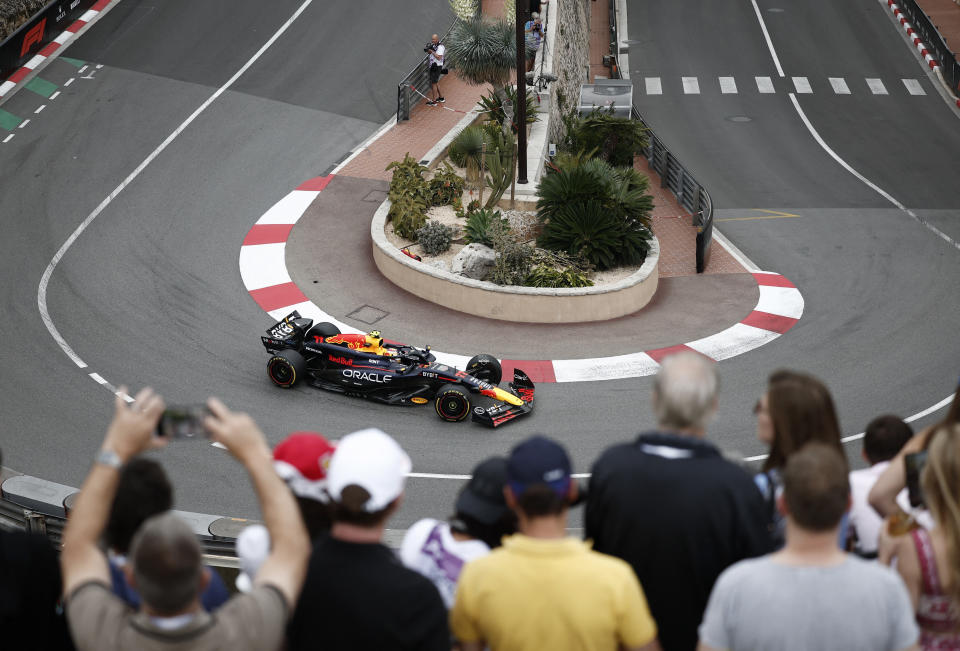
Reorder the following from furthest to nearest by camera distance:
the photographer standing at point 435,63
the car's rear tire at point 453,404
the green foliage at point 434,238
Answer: the photographer standing at point 435,63 < the green foliage at point 434,238 < the car's rear tire at point 453,404

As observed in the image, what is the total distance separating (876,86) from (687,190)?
13166mm

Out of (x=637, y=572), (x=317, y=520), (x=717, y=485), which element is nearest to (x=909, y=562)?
(x=717, y=485)

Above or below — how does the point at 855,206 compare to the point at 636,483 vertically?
below

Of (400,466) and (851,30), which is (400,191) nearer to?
(400,466)

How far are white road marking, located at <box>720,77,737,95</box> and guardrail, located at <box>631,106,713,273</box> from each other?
6330 millimetres

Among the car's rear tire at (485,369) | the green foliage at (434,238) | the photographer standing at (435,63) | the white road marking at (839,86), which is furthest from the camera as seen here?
the white road marking at (839,86)

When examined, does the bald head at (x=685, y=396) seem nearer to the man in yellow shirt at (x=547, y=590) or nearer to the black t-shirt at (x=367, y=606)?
the man in yellow shirt at (x=547, y=590)

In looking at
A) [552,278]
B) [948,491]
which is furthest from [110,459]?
[552,278]

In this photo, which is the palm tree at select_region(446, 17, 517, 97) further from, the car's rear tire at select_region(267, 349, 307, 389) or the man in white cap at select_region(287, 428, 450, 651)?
the man in white cap at select_region(287, 428, 450, 651)

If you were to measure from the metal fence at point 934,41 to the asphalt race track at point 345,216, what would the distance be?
717 mm

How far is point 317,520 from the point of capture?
16.1 ft

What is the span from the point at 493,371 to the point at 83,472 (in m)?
5.30

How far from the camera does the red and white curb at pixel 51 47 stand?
2477 cm

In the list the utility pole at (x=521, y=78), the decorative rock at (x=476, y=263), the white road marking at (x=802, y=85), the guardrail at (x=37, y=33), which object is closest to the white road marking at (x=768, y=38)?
the white road marking at (x=802, y=85)
